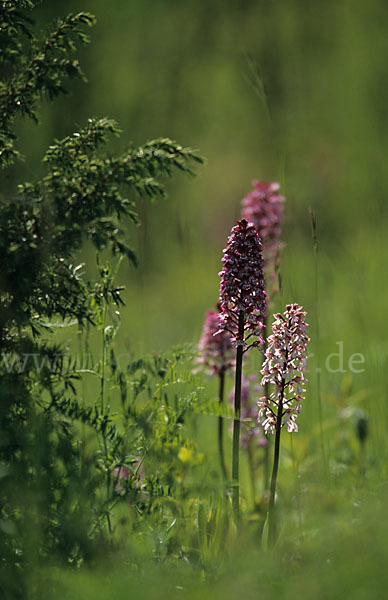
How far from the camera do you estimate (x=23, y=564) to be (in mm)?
2078

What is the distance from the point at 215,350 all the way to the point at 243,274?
3.28 feet

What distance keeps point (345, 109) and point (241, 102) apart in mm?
2349

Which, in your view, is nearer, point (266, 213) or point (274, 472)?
point (274, 472)

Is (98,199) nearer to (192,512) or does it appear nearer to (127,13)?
(192,512)

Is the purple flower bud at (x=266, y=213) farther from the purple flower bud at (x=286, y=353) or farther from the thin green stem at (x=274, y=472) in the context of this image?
the thin green stem at (x=274, y=472)

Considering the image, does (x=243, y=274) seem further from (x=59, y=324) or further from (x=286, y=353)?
(x=59, y=324)

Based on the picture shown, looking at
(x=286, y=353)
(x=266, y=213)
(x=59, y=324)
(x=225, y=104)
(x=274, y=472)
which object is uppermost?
(x=225, y=104)

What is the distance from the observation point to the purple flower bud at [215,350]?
309cm

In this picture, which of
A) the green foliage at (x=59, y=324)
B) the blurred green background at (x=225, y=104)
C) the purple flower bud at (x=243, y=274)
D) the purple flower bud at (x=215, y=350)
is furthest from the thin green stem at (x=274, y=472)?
the blurred green background at (x=225, y=104)

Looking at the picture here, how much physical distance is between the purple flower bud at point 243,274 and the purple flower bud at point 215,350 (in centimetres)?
84

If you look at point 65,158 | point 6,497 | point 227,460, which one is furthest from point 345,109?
point 6,497

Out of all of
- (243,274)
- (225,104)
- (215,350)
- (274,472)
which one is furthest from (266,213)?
(225,104)

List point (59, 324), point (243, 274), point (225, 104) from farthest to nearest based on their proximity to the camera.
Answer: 1. point (225, 104)
2. point (59, 324)
3. point (243, 274)

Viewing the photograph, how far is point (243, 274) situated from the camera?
2.17 m
